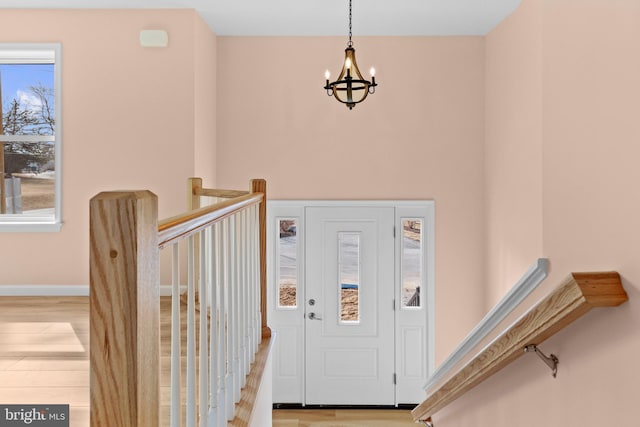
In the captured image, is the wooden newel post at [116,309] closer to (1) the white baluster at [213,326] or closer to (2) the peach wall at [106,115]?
(1) the white baluster at [213,326]

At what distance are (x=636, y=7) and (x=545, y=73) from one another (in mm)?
390

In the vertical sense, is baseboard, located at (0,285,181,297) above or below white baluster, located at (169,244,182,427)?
below

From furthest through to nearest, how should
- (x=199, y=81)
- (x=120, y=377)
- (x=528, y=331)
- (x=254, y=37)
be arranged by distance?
1. (x=254, y=37)
2. (x=199, y=81)
3. (x=528, y=331)
4. (x=120, y=377)

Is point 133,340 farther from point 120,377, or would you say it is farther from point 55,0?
point 55,0

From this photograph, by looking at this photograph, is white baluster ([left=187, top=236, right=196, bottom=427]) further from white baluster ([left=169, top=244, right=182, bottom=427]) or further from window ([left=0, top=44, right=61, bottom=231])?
window ([left=0, top=44, right=61, bottom=231])

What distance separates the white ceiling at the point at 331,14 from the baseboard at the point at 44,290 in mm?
2154

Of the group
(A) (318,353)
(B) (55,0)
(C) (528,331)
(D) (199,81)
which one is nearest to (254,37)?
(D) (199,81)

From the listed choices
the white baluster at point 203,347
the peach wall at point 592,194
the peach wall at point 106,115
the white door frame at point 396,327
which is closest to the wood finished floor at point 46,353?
the white baluster at point 203,347

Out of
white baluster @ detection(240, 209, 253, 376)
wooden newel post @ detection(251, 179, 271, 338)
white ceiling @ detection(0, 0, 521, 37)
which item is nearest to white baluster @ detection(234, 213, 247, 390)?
white baluster @ detection(240, 209, 253, 376)

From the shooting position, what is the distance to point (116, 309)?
91cm

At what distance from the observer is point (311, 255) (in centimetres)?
525

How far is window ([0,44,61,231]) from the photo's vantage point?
14.0 feet

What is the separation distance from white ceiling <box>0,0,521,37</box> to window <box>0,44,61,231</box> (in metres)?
0.49

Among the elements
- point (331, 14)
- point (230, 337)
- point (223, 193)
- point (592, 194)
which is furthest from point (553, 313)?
point (331, 14)
